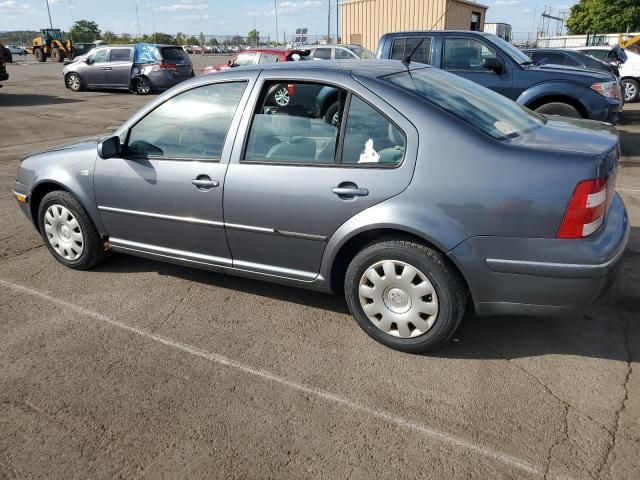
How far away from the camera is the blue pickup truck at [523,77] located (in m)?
7.57

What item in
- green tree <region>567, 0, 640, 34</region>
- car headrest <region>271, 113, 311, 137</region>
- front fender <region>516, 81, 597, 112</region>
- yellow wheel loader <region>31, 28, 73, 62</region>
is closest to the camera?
car headrest <region>271, 113, 311, 137</region>

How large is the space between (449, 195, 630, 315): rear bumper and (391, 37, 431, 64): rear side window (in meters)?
6.42

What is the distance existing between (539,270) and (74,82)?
21.3 m

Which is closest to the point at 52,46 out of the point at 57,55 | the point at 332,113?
the point at 57,55

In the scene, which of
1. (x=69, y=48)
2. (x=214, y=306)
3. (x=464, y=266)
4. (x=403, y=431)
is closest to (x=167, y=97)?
(x=214, y=306)

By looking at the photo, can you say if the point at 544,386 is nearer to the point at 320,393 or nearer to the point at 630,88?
the point at 320,393

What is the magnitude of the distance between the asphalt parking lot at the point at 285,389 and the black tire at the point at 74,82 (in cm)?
1823

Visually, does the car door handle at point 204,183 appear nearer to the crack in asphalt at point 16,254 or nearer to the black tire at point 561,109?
the crack in asphalt at point 16,254

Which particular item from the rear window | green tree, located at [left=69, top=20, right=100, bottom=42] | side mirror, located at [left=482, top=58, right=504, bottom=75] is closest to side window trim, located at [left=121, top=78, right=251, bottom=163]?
side mirror, located at [left=482, top=58, right=504, bottom=75]

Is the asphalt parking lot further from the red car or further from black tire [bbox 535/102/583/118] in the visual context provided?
the red car

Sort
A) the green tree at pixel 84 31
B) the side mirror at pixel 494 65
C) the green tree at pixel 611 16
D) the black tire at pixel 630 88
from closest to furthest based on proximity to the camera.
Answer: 1. the side mirror at pixel 494 65
2. the black tire at pixel 630 88
3. the green tree at pixel 611 16
4. the green tree at pixel 84 31

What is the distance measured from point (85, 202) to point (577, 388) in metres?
3.58

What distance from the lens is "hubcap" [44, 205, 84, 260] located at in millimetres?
4164

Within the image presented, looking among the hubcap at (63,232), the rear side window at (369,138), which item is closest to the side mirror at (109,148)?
the hubcap at (63,232)
